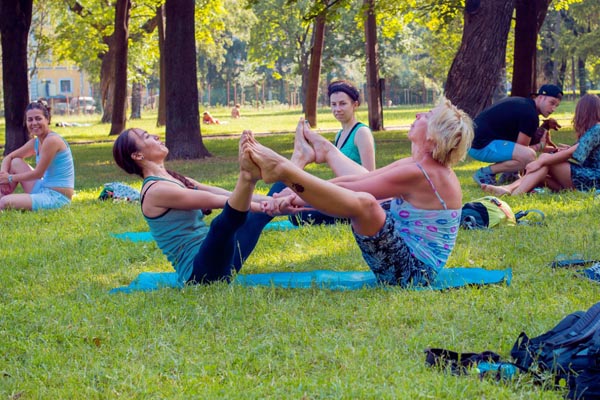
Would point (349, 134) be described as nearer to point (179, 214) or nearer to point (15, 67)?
point (179, 214)

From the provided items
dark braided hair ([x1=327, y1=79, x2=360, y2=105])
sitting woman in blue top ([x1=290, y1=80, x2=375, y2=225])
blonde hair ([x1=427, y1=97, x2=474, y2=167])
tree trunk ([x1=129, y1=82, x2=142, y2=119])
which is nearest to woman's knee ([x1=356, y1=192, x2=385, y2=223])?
blonde hair ([x1=427, y1=97, x2=474, y2=167])

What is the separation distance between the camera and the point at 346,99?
8.09 m

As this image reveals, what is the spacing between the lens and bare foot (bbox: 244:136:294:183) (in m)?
4.82

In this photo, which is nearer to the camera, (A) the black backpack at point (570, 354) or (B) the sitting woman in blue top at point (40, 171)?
(A) the black backpack at point (570, 354)

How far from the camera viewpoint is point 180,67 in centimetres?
1703

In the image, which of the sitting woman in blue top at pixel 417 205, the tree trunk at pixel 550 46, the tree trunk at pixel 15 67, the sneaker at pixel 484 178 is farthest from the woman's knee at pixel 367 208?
the tree trunk at pixel 550 46

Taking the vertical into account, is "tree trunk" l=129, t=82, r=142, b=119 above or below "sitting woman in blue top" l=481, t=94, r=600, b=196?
above

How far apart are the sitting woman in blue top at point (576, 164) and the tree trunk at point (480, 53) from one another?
6.01 metres

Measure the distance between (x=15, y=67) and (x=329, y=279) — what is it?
14616mm

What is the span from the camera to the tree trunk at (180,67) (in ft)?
55.8

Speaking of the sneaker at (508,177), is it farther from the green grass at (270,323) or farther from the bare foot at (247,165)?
the bare foot at (247,165)

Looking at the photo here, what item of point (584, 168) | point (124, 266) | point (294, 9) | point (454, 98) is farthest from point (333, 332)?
point (294, 9)

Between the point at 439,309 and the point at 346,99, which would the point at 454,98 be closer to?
the point at 346,99

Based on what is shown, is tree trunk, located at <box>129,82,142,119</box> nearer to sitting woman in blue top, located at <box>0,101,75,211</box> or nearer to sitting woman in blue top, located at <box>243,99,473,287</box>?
sitting woman in blue top, located at <box>0,101,75,211</box>
